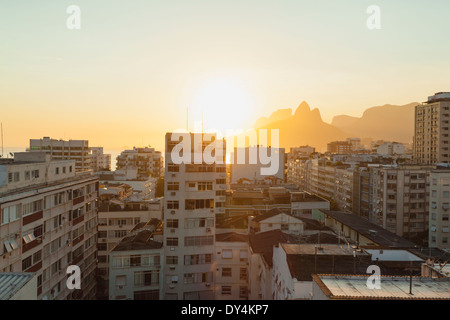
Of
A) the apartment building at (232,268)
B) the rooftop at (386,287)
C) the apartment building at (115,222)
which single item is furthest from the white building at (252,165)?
the rooftop at (386,287)

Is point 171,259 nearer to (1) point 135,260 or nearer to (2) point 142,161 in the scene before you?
(1) point 135,260

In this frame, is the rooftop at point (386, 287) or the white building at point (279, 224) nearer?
the rooftop at point (386, 287)

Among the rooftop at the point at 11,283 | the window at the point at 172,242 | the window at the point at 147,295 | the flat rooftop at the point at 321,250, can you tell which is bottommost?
the window at the point at 147,295

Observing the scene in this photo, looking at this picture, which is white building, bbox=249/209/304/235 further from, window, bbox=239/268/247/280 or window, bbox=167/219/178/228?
window, bbox=167/219/178/228

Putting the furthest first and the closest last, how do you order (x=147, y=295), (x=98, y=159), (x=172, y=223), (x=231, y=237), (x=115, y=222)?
(x=98, y=159) < (x=115, y=222) < (x=231, y=237) < (x=172, y=223) < (x=147, y=295)

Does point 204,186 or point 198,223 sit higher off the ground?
point 204,186

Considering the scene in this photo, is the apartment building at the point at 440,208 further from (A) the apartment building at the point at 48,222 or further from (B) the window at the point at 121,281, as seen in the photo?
(A) the apartment building at the point at 48,222

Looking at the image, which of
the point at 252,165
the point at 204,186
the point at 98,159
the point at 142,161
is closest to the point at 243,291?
the point at 204,186
